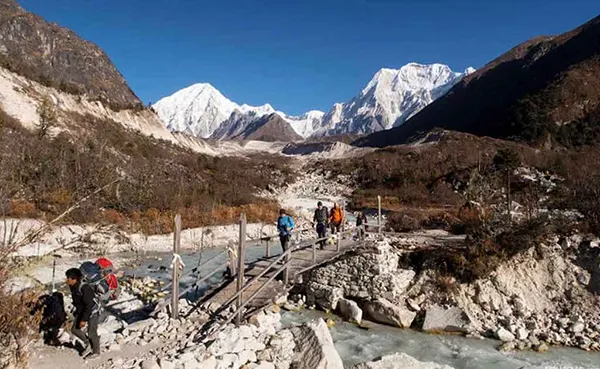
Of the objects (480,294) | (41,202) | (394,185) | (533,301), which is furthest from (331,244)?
(394,185)

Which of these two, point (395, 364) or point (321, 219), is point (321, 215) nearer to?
point (321, 219)

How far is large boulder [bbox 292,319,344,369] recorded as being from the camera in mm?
8828

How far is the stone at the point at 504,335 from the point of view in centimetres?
1236

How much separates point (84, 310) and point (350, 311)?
8624 mm

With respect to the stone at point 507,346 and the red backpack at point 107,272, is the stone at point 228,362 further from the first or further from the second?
the stone at point 507,346

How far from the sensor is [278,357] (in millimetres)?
9094

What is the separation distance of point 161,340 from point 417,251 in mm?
10906

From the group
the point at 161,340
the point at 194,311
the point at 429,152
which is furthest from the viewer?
the point at 429,152

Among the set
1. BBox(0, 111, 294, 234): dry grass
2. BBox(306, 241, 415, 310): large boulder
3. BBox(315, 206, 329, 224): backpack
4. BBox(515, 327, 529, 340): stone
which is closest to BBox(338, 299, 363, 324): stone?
BBox(306, 241, 415, 310): large boulder

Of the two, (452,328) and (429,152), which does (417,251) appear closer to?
(452,328)

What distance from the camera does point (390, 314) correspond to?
1370 cm

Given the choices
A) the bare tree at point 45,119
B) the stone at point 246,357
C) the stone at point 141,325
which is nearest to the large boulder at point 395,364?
the stone at point 246,357

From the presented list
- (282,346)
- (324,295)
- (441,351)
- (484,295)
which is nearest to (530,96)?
(484,295)

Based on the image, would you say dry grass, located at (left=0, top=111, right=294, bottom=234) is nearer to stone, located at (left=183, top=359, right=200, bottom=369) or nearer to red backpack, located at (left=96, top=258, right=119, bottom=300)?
red backpack, located at (left=96, top=258, right=119, bottom=300)
